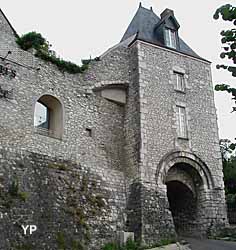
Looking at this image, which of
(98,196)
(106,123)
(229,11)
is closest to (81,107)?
(106,123)

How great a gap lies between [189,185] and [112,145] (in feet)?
10.7

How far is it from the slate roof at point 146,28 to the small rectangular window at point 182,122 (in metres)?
2.66

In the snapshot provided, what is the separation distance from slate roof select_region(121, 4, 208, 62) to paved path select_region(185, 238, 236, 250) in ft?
24.3

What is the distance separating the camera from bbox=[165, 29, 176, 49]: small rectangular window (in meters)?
16.4

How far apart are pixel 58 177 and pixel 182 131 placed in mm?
5316

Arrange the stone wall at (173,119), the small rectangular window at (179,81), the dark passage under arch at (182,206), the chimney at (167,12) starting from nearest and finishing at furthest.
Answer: the stone wall at (173,119)
the dark passage under arch at (182,206)
the small rectangular window at (179,81)
the chimney at (167,12)

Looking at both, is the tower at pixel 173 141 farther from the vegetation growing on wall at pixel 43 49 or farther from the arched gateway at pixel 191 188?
the vegetation growing on wall at pixel 43 49

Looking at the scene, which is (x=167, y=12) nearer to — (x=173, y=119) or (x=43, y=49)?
(x=173, y=119)

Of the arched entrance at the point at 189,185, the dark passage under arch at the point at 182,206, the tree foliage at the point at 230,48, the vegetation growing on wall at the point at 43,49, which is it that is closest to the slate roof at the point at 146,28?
the vegetation growing on wall at the point at 43,49

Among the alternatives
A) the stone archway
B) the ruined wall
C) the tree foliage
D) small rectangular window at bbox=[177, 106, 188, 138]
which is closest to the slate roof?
the ruined wall

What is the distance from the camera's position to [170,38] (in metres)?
16.6

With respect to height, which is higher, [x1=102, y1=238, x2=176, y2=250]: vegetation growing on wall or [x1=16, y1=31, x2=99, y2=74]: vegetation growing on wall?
[x1=16, y1=31, x2=99, y2=74]: vegetation growing on wall

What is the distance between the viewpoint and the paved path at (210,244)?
39.5 ft

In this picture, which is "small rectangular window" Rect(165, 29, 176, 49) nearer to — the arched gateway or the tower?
the tower
